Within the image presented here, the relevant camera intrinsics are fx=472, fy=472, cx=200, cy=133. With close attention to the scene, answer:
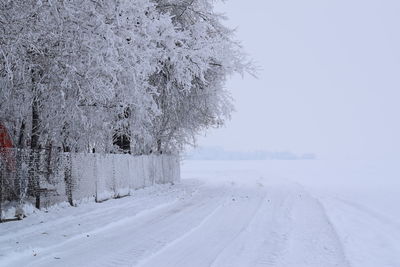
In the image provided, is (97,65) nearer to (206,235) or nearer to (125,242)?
(125,242)

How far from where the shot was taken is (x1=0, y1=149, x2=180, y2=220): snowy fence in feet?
39.3

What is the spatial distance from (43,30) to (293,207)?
8826 millimetres

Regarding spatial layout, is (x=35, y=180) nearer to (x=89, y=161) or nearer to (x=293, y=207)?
(x=89, y=161)

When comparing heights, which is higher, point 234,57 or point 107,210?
point 234,57

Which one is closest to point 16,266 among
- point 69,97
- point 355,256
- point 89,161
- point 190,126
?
point 355,256

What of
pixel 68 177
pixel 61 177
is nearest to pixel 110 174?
pixel 68 177

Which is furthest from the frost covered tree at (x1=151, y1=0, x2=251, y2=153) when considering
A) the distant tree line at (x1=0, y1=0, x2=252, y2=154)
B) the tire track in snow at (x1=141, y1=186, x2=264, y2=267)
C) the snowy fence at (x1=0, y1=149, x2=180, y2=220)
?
the tire track in snow at (x1=141, y1=186, x2=264, y2=267)

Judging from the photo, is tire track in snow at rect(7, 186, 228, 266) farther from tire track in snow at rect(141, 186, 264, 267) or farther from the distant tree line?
the distant tree line

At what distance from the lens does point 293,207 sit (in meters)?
14.5

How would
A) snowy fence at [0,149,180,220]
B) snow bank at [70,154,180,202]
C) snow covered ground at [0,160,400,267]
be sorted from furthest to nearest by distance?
snow bank at [70,154,180,202], snowy fence at [0,149,180,220], snow covered ground at [0,160,400,267]

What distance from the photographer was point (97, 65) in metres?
11.8

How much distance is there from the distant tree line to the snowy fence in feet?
2.84

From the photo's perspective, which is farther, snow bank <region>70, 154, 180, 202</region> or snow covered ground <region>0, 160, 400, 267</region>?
snow bank <region>70, 154, 180, 202</region>

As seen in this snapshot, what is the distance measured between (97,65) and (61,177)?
4.27 meters
